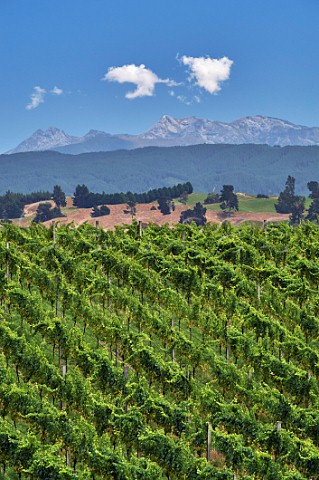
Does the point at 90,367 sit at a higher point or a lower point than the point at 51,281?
lower

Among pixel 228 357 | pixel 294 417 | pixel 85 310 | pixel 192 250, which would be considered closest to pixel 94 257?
pixel 192 250

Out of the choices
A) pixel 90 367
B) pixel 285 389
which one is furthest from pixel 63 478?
pixel 285 389

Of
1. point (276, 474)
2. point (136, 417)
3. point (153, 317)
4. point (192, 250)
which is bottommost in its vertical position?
point (276, 474)

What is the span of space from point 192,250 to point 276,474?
24919 millimetres

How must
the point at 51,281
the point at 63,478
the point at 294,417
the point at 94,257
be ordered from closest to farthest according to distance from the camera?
1. the point at 63,478
2. the point at 294,417
3. the point at 51,281
4. the point at 94,257

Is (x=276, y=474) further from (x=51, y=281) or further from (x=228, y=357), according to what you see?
(x=51, y=281)

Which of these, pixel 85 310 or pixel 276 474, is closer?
pixel 276 474

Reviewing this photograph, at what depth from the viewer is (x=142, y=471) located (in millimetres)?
23906

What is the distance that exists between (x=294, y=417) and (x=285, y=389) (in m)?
4.17

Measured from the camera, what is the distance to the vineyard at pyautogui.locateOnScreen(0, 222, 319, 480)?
85.6 feet

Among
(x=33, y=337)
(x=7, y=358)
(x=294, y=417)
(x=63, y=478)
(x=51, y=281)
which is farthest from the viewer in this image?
(x=51, y=281)

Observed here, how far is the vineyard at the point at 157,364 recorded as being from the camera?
2608 centimetres

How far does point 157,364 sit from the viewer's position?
32188 mm

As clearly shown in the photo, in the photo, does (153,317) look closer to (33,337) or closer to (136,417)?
(33,337)
